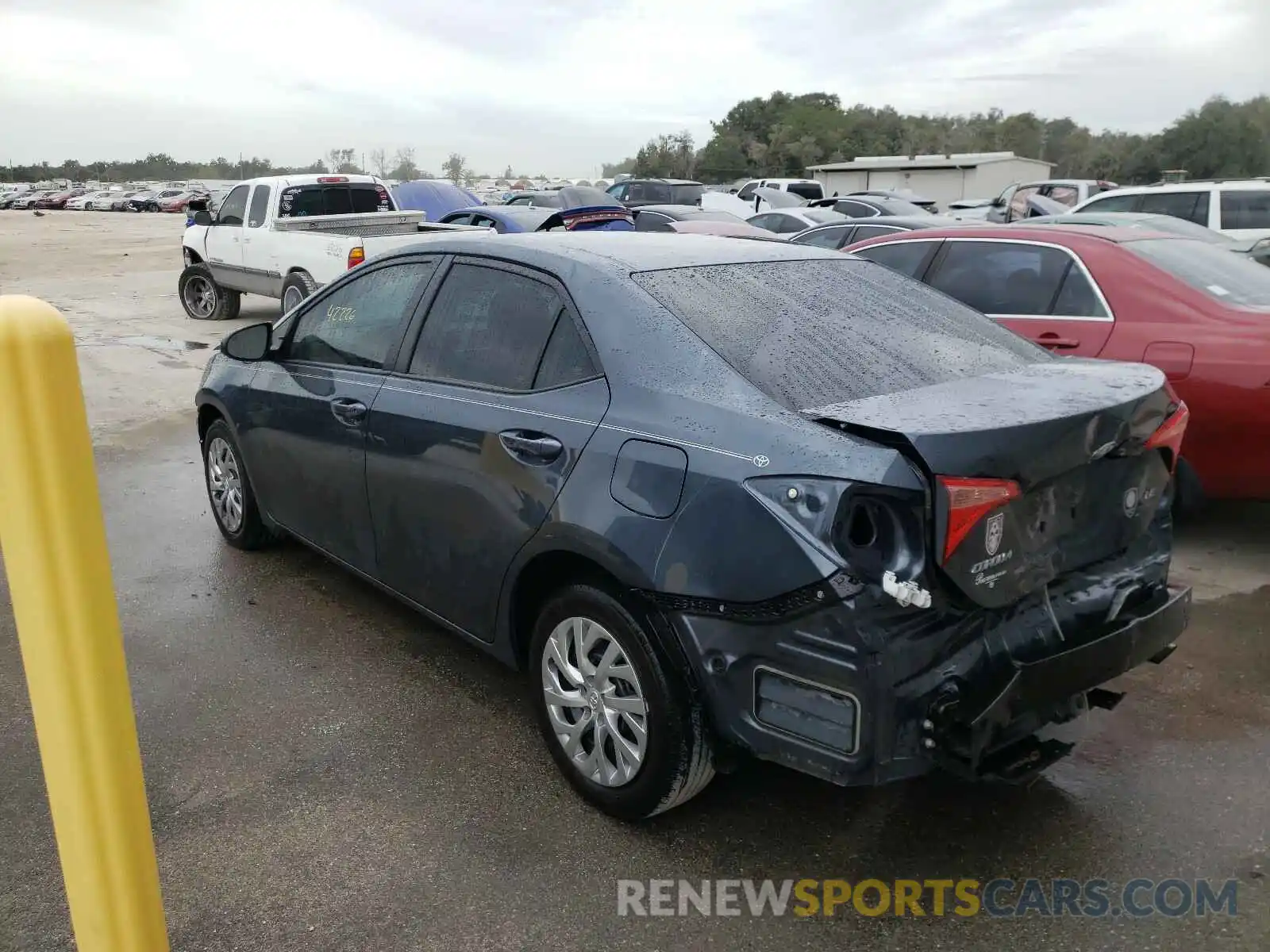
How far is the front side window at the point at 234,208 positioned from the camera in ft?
43.9

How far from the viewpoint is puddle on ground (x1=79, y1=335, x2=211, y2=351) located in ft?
39.2

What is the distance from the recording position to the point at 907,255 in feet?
21.0

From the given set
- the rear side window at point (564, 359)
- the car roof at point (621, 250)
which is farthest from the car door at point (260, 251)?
the rear side window at point (564, 359)

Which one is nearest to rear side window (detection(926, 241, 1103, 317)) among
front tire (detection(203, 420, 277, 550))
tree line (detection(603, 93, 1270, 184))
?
front tire (detection(203, 420, 277, 550))

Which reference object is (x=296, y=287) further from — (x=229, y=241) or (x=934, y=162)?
(x=934, y=162)

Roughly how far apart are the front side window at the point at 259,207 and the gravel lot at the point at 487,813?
30.8 feet

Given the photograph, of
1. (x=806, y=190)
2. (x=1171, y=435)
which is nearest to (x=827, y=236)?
(x=1171, y=435)

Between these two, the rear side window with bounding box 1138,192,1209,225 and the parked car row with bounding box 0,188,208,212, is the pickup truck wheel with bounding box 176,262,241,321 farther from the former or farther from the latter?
the parked car row with bounding box 0,188,208,212

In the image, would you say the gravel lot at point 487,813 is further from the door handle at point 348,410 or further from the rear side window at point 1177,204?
the rear side window at point 1177,204

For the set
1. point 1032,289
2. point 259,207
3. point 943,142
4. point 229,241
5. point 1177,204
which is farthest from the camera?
point 943,142

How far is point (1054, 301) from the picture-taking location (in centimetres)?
550

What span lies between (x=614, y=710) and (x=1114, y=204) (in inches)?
488

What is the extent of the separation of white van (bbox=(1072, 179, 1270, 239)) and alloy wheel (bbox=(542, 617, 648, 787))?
1134cm

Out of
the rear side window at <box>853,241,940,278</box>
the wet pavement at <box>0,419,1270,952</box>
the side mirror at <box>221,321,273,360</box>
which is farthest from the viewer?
the rear side window at <box>853,241,940,278</box>
